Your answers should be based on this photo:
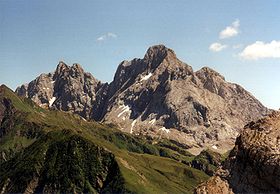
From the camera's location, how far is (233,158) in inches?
1116

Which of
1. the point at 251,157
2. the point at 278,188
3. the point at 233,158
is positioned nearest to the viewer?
the point at 278,188

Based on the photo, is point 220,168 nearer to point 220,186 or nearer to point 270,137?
point 220,186

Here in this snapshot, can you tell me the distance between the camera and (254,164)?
2625 centimetres

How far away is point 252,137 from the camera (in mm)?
27469

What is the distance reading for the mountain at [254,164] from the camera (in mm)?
25250

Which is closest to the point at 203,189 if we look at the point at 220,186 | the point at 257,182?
the point at 220,186

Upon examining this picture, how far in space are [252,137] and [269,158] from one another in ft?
8.13

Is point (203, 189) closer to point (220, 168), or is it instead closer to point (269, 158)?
point (220, 168)

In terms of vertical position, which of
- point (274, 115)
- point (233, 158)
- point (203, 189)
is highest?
point (274, 115)

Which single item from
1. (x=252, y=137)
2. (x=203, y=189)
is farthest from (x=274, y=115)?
(x=203, y=189)

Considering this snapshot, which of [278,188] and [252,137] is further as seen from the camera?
[252,137]

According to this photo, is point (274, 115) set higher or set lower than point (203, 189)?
higher

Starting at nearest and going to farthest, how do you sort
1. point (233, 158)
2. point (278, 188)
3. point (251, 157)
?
point (278, 188) < point (251, 157) < point (233, 158)

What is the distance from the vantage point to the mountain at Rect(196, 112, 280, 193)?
2525cm
